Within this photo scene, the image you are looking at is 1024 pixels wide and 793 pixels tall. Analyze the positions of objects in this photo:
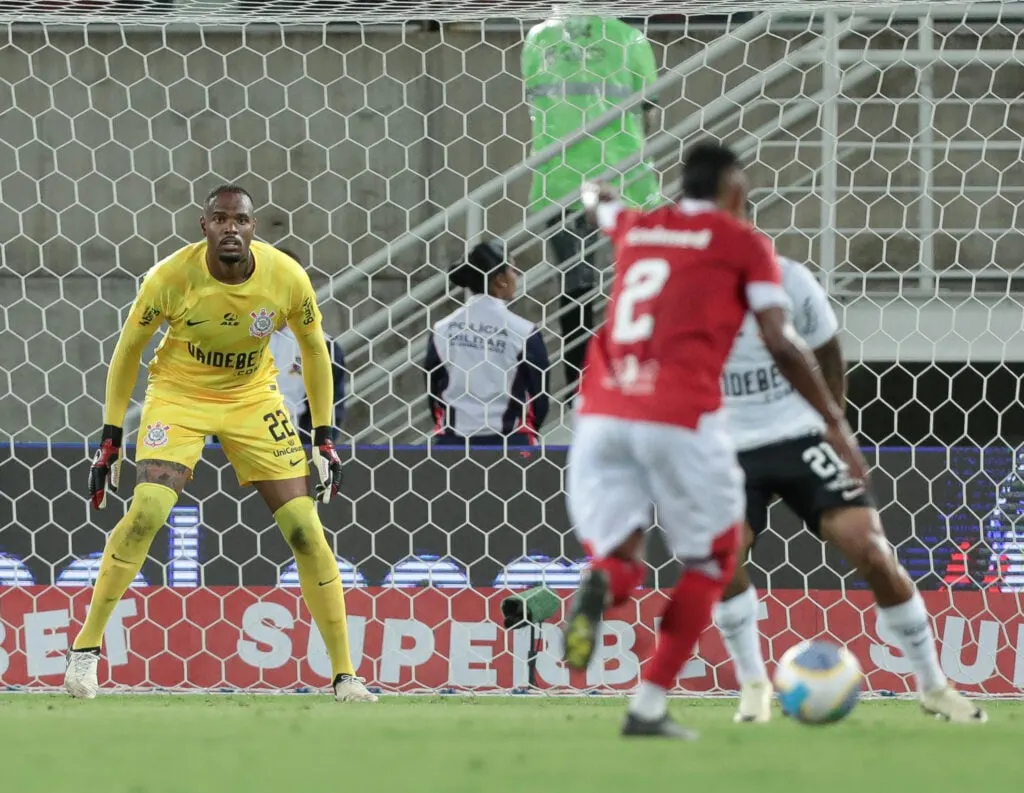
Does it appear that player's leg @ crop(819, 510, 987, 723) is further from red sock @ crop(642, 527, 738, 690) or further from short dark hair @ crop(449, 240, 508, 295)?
short dark hair @ crop(449, 240, 508, 295)

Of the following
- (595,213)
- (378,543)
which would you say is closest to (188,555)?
(378,543)

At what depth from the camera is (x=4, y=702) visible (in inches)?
232

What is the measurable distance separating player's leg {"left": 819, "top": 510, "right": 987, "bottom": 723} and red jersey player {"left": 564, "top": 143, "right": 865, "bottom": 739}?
0.73 meters

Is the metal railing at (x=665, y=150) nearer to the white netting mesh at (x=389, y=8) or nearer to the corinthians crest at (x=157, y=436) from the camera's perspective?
the white netting mesh at (x=389, y=8)

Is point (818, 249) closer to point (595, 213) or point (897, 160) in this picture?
point (897, 160)

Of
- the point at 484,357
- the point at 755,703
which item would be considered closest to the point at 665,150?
the point at 484,357

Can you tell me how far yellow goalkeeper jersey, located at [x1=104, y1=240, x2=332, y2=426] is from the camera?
5883 mm

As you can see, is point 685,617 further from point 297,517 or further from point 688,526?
point 297,517

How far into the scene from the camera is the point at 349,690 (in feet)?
19.5

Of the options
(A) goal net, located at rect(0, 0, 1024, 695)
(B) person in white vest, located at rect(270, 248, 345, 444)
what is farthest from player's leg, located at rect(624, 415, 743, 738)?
(B) person in white vest, located at rect(270, 248, 345, 444)

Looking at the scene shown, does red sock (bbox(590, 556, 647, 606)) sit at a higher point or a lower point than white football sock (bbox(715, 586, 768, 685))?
higher

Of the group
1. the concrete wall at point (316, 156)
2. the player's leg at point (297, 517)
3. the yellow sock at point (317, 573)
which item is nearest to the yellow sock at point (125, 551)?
the player's leg at point (297, 517)

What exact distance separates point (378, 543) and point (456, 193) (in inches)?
122

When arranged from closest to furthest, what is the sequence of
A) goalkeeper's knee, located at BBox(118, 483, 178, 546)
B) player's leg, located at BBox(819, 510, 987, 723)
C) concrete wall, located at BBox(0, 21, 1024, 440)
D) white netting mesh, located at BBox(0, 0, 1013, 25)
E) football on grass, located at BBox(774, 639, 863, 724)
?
football on grass, located at BBox(774, 639, 863, 724)
player's leg, located at BBox(819, 510, 987, 723)
goalkeeper's knee, located at BBox(118, 483, 178, 546)
white netting mesh, located at BBox(0, 0, 1013, 25)
concrete wall, located at BBox(0, 21, 1024, 440)
